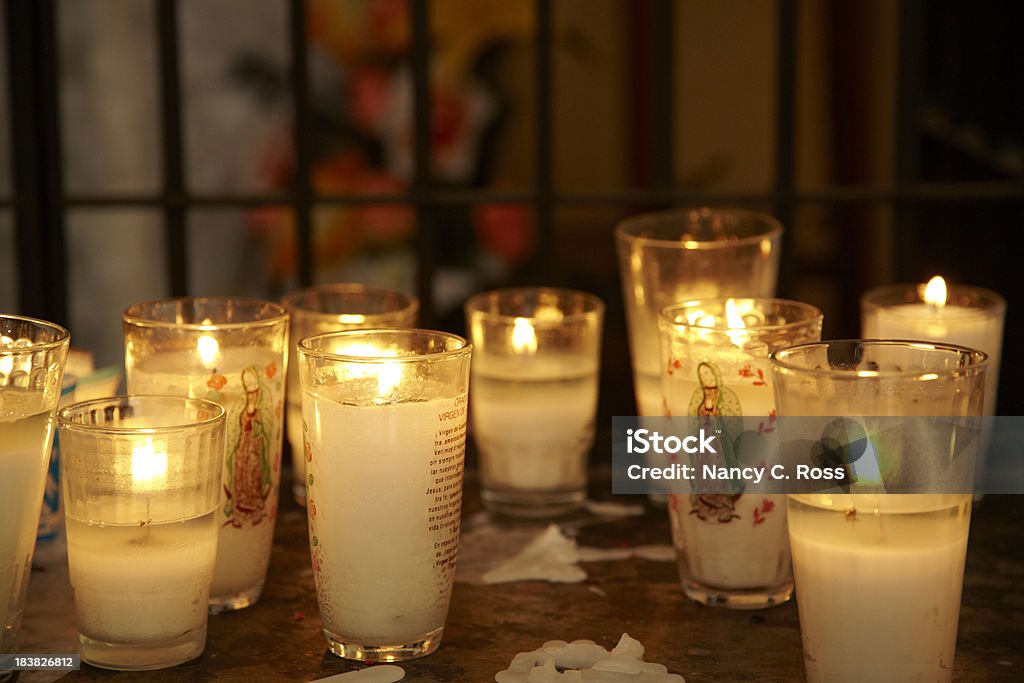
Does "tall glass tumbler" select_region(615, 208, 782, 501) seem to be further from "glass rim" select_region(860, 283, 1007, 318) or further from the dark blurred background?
the dark blurred background

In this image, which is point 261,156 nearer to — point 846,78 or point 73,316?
point 73,316

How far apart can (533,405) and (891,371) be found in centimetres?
41

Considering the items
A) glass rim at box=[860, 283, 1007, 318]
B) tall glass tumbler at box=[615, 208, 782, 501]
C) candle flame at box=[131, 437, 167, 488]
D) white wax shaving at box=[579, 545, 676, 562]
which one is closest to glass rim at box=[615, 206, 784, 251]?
tall glass tumbler at box=[615, 208, 782, 501]

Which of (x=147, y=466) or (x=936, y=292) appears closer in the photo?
(x=147, y=466)

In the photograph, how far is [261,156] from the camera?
7.62 feet

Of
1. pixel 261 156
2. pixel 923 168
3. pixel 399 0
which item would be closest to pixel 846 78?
pixel 923 168

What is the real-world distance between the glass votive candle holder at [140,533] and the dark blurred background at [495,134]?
1.08 metres

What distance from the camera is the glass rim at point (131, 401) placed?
90 cm

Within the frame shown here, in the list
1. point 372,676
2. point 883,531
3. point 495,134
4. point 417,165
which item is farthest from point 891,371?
point 495,134

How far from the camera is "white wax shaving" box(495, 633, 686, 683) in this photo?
90 cm

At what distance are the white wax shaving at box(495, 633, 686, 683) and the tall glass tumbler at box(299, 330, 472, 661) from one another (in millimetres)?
68

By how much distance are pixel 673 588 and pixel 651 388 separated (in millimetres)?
209

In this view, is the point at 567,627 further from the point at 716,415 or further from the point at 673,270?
the point at 673,270

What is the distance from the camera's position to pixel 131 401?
98 centimetres
